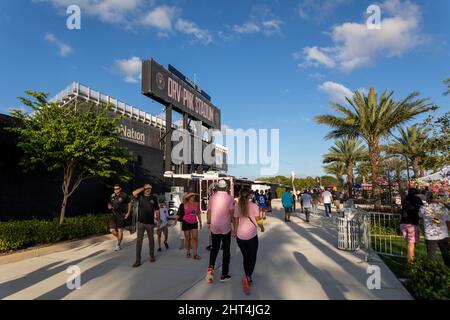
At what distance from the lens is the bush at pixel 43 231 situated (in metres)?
7.66

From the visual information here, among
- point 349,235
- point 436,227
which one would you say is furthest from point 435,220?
point 349,235

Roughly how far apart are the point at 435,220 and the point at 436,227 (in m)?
0.15

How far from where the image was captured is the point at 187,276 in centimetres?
580

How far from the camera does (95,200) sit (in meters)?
13.6

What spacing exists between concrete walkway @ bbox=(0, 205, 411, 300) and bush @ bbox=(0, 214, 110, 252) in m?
0.76

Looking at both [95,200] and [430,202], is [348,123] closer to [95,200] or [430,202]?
[430,202]

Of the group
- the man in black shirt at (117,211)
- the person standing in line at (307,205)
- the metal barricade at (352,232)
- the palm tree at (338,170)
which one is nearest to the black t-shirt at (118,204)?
the man in black shirt at (117,211)

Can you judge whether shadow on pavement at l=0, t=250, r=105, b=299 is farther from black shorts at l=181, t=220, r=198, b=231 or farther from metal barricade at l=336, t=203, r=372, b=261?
metal barricade at l=336, t=203, r=372, b=261

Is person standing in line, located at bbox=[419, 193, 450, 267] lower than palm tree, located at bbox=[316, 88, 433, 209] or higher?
lower

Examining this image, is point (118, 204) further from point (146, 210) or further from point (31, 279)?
point (31, 279)

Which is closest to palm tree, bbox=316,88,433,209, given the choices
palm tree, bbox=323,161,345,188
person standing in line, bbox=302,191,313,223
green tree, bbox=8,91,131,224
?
person standing in line, bbox=302,191,313,223

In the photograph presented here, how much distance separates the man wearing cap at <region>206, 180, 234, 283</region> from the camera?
5.41 m
